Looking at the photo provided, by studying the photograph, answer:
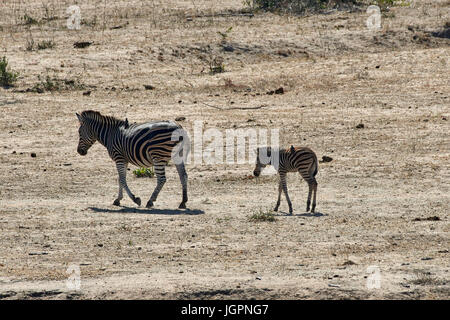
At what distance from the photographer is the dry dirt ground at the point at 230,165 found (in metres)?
10.1

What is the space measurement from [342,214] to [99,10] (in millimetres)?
19638

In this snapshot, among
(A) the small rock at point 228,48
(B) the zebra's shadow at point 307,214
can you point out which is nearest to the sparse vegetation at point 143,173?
(B) the zebra's shadow at point 307,214

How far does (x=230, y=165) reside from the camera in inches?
694

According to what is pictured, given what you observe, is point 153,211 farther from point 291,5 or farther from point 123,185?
point 291,5

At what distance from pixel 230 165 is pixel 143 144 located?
10.9 feet

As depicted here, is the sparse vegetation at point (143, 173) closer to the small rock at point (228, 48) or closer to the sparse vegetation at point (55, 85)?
the sparse vegetation at point (55, 85)

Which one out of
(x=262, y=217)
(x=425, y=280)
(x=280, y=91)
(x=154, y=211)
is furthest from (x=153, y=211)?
(x=280, y=91)

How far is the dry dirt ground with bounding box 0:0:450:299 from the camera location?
10.1 metres

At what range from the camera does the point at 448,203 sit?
14.3 m

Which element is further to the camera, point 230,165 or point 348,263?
point 230,165

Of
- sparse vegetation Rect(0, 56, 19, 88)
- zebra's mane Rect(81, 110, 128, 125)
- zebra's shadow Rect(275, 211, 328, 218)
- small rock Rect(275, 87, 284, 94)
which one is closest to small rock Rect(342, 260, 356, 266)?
zebra's shadow Rect(275, 211, 328, 218)

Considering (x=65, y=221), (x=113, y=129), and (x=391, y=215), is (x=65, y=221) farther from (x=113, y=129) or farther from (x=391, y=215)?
(x=391, y=215)

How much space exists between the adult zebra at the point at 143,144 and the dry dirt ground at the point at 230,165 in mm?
492

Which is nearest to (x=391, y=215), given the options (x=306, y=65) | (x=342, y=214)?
(x=342, y=214)
